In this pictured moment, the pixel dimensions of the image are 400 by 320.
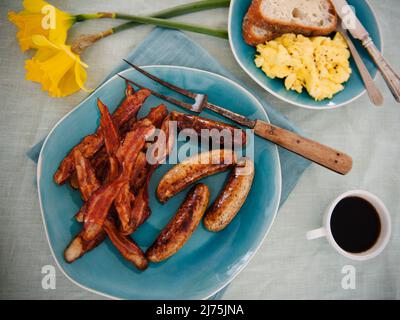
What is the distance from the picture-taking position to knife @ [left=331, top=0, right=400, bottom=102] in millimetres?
1420

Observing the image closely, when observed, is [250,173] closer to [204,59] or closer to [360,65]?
[204,59]

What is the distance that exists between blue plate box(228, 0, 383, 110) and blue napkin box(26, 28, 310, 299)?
0.08 meters

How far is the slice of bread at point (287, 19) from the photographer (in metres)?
1.37

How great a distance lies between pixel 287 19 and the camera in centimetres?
139

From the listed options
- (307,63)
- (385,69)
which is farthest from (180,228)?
(385,69)

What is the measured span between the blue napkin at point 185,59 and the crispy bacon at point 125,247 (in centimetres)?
60

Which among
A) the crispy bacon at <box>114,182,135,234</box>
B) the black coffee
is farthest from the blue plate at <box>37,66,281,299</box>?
the black coffee

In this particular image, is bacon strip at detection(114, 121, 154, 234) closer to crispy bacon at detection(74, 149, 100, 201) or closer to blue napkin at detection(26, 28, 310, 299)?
crispy bacon at detection(74, 149, 100, 201)

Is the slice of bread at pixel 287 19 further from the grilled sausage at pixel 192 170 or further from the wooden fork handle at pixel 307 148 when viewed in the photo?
the grilled sausage at pixel 192 170

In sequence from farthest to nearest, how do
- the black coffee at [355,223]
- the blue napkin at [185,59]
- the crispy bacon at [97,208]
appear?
the blue napkin at [185,59] < the black coffee at [355,223] < the crispy bacon at [97,208]

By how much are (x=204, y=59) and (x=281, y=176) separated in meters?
0.57

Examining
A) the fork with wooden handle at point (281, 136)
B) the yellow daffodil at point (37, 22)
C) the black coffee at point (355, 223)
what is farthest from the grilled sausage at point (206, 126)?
the yellow daffodil at point (37, 22)

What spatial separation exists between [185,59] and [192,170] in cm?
49

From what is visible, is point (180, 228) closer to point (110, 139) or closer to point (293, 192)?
point (110, 139)
